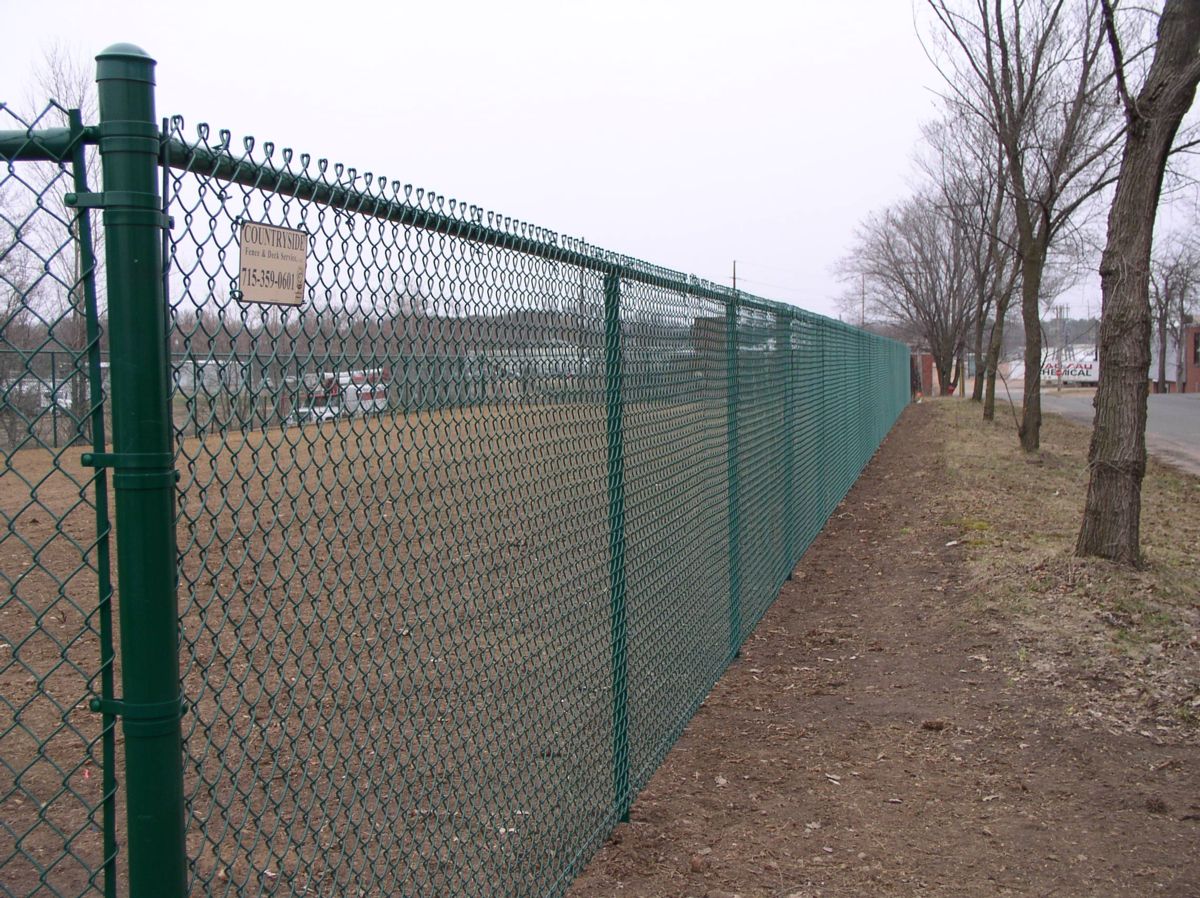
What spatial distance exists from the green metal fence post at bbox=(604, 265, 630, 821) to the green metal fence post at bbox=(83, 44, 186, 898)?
7.51 feet

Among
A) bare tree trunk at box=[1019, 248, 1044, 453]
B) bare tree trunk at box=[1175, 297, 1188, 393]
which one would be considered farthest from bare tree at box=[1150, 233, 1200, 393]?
bare tree trunk at box=[1019, 248, 1044, 453]

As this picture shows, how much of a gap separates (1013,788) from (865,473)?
11045mm

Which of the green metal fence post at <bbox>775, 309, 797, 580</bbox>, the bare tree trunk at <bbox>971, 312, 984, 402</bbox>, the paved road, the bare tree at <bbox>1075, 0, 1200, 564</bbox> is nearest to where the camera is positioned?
the bare tree at <bbox>1075, 0, 1200, 564</bbox>

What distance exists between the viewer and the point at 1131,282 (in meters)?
6.90

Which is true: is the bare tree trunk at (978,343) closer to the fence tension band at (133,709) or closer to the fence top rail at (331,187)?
the fence top rail at (331,187)

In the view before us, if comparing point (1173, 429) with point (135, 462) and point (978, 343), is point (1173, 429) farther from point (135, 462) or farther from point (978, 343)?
point (135, 462)

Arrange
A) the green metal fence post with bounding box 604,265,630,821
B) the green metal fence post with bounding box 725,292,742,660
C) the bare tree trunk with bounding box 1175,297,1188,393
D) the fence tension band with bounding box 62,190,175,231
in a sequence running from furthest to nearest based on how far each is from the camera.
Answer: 1. the bare tree trunk with bounding box 1175,297,1188,393
2. the green metal fence post with bounding box 725,292,742,660
3. the green metal fence post with bounding box 604,265,630,821
4. the fence tension band with bounding box 62,190,175,231

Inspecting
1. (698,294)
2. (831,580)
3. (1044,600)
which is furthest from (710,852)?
(831,580)

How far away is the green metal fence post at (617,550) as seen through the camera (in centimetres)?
373

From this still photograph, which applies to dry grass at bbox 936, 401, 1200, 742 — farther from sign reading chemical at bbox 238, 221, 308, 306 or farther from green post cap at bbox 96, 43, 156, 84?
green post cap at bbox 96, 43, 156, 84

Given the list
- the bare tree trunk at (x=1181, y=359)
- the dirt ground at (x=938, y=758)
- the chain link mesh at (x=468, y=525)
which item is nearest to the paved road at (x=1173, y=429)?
the dirt ground at (x=938, y=758)

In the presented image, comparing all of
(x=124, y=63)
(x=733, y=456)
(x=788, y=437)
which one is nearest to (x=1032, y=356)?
(x=788, y=437)

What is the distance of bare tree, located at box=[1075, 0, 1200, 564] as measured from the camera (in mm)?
6793

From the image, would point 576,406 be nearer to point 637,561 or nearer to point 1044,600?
point 637,561
